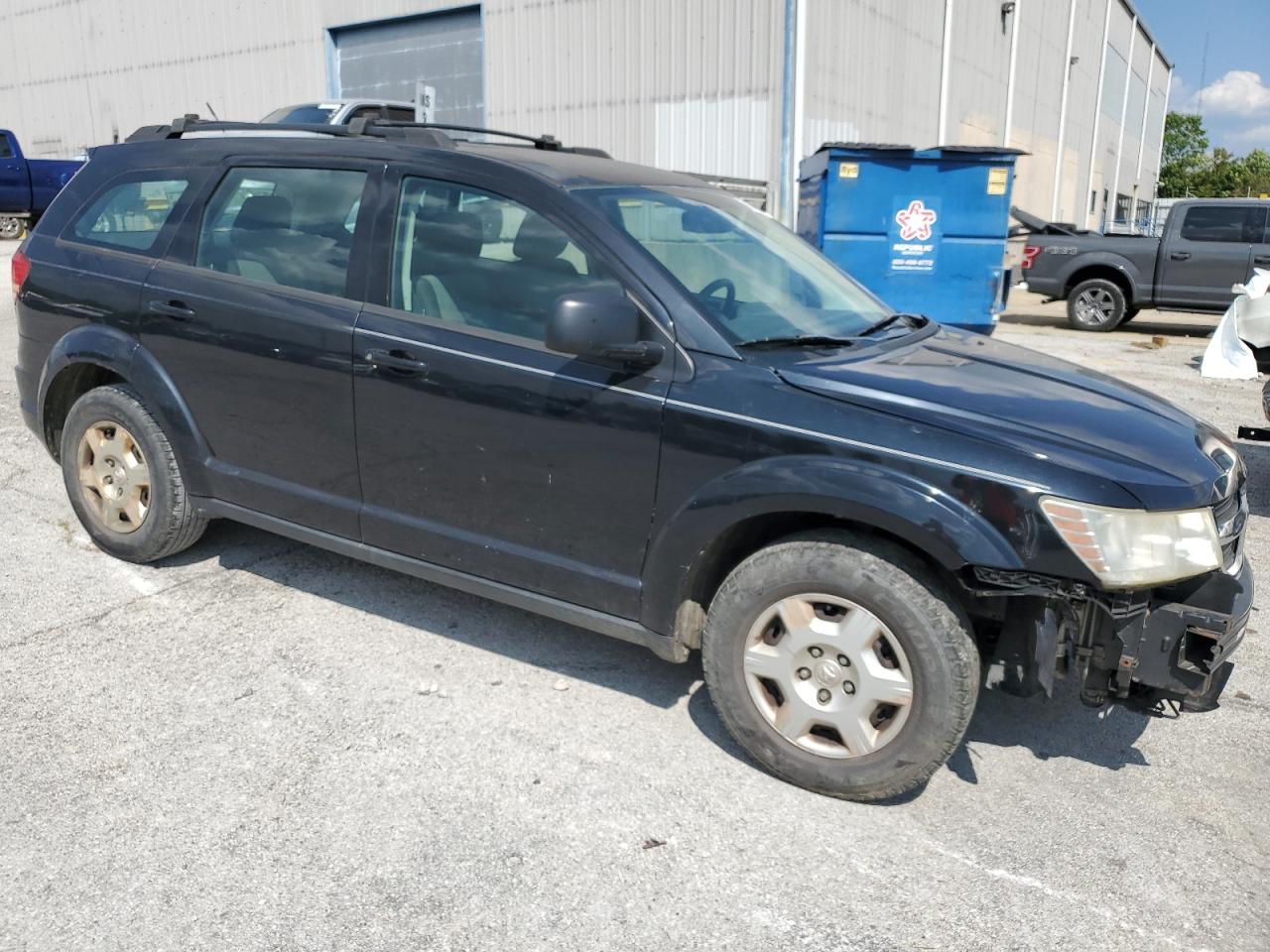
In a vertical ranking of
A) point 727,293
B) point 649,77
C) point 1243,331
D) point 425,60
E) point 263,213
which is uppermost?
point 425,60

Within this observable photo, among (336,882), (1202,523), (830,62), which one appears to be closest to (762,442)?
(1202,523)

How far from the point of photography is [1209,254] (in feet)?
46.8

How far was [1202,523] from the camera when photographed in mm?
2826

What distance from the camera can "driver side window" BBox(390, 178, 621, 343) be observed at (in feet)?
11.0

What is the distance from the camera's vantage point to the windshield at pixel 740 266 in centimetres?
335

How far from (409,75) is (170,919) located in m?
19.6

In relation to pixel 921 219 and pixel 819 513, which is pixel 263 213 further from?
pixel 921 219

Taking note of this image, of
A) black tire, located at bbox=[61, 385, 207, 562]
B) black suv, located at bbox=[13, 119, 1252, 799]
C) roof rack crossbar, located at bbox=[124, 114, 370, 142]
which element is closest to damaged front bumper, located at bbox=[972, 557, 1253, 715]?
black suv, located at bbox=[13, 119, 1252, 799]

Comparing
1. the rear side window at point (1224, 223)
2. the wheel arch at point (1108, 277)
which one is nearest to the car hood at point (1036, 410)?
the wheel arch at point (1108, 277)

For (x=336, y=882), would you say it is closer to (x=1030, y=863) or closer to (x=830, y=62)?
(x=1030, y=863)

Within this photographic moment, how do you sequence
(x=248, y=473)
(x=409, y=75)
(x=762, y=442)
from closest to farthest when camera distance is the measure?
(x=762, y=442), (x=248, y=473), (x=409, y=75)

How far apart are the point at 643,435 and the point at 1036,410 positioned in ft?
3.75

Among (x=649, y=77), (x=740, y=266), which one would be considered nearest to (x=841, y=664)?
(x=740, y=266)

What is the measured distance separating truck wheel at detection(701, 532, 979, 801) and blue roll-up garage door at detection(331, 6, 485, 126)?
57.8 feet
